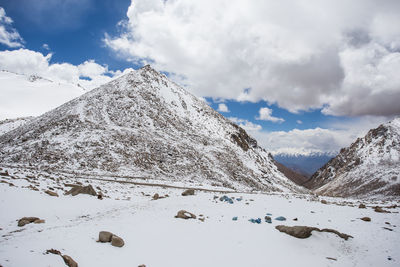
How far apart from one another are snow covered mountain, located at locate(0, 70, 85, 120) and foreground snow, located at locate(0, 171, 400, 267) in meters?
134

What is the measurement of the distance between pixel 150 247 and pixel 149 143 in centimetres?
4777

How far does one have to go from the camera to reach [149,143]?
56.2m

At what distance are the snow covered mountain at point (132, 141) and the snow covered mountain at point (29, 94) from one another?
252 feet

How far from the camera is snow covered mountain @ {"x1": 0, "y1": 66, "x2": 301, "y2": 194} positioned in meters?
42.5

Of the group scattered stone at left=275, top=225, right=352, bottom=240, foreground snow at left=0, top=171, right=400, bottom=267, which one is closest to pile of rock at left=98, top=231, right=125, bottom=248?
foreground snow at left=0, top=171, right=400, bottom=267

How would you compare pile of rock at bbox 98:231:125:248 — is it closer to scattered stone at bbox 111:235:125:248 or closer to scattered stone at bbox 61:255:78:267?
scattered stone at bbox 111:235:125:248

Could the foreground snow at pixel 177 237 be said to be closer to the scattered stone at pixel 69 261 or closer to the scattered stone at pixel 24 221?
the scattered stone at pixel 69 261

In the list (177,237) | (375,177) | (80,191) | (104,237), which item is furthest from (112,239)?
(375,177)

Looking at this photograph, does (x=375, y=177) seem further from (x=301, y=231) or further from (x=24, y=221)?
(x=24, y=221)

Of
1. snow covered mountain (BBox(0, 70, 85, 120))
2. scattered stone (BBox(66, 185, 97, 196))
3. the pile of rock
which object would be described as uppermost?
snow covered mountain (BBox(0, 70, 85, 120))

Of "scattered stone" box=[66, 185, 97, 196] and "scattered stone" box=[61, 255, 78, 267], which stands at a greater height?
"scattered stone" box=[66, 185, 97, 196]

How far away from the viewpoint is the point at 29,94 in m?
142

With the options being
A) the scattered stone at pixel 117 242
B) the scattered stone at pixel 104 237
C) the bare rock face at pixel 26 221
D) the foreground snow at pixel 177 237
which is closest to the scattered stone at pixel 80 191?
→ the foreground snow at pixel 177 237

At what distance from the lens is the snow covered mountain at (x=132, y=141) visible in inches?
1674
